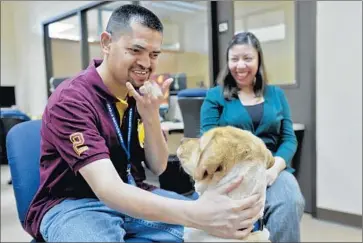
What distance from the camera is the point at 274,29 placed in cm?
291

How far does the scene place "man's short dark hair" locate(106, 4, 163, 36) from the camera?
0.94 m

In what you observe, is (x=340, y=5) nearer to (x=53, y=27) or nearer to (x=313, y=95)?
(x=313, y=95)

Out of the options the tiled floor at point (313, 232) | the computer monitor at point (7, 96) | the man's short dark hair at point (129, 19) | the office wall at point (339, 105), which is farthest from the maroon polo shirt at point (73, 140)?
the computer monitor at point (7, 96)

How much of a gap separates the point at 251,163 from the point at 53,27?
517 centimetres

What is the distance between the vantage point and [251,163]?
0.82 metres

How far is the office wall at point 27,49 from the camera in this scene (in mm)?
5652

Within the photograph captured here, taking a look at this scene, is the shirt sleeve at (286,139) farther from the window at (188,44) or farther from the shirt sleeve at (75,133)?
the window at (188,44)

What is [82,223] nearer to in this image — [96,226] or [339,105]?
[96,226]

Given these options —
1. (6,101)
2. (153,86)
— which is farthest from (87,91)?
(6,101)

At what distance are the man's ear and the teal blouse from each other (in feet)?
2.15

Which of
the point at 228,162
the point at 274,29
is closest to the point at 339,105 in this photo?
the point at 274,29

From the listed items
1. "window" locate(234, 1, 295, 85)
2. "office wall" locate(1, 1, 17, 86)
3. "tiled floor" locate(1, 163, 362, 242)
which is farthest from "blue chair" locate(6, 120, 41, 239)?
"office wall" locate(1, 1, 17, 86)

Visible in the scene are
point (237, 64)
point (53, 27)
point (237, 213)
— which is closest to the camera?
point (237, 213)

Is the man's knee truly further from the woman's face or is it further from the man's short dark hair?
the woman's face
